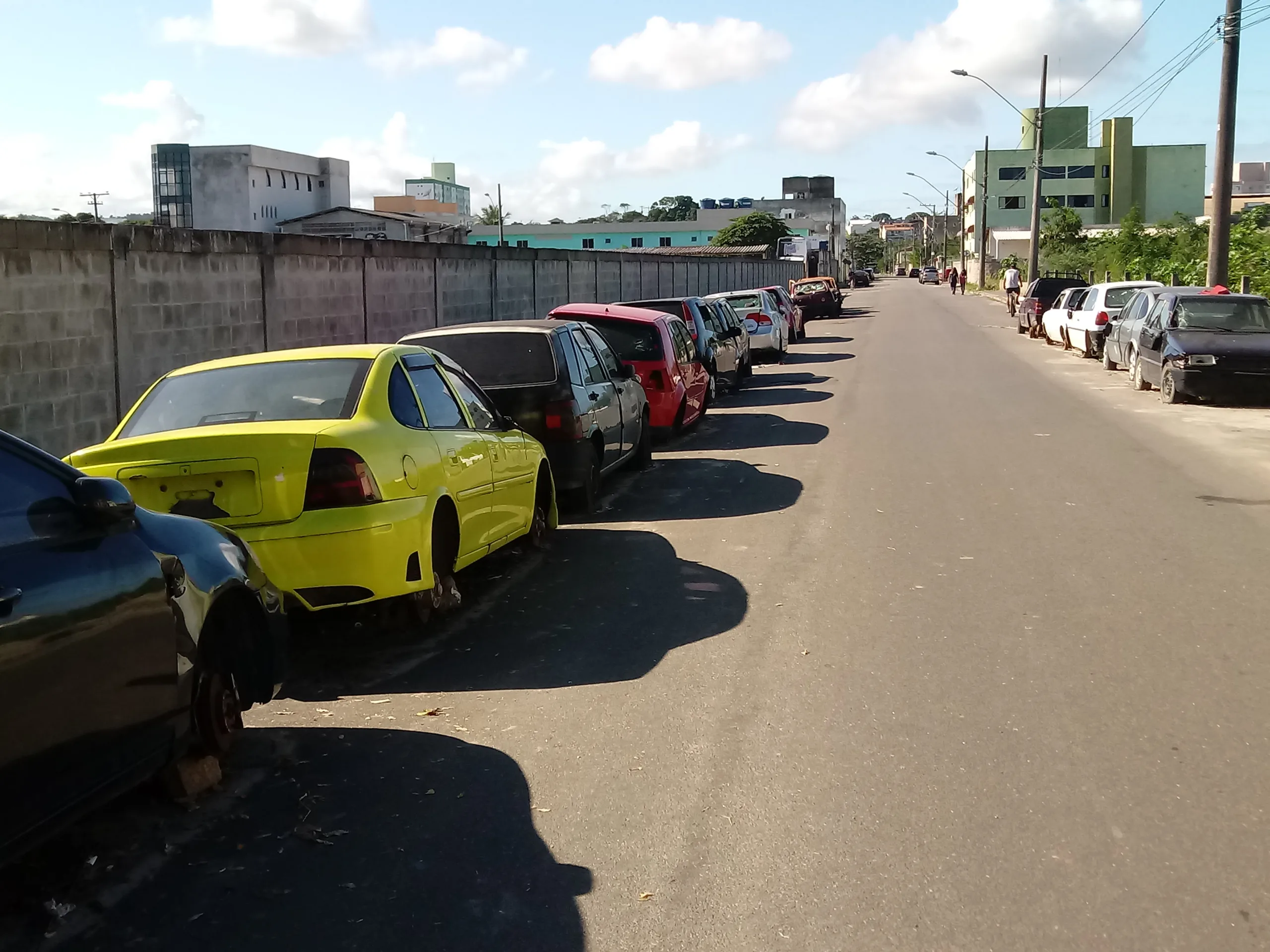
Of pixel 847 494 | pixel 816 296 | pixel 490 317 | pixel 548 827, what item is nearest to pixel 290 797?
pixel 548 827

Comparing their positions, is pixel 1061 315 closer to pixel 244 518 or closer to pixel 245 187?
pixel 244 518

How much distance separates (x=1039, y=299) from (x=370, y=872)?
1442 inches

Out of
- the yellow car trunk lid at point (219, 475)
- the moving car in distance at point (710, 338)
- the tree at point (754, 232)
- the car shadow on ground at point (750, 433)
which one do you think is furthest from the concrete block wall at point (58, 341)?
the tree at point (754, 232)

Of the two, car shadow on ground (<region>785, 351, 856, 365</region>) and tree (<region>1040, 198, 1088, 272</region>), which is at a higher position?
tree (<region>1040, 198, 1088, 272</region>)

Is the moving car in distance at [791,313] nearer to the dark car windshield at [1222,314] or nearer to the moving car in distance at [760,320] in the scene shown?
the moving car in distance at [760,320]

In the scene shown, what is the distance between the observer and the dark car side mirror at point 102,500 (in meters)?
4.42

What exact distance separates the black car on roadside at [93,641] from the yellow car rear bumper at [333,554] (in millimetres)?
1379

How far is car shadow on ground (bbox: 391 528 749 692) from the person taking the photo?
6801mm

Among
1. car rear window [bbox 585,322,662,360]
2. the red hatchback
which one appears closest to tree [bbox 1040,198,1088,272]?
the red hatchback

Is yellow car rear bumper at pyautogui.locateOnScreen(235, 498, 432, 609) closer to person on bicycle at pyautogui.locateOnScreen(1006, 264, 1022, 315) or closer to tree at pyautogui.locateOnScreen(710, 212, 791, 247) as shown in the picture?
person on bicycle at pyautogui.locateOnScreen(1006, 264, 1022, 315)

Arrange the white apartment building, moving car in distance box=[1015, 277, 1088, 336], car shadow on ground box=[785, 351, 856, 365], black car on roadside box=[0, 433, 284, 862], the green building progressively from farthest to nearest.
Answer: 1. the green building
2. the white apartment building
3. moving car in distance box=[1015, 277, 1088, 336]
4. car shadow on ground box=[785, 351, 856, 365]
5. black car on roadside box=[0, 433, 284, 862]

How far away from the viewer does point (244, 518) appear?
22.5 ft

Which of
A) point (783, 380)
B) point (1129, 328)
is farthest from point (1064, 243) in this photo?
point (783, 380)

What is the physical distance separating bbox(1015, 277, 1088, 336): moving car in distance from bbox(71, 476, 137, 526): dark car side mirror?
35.3 metres
